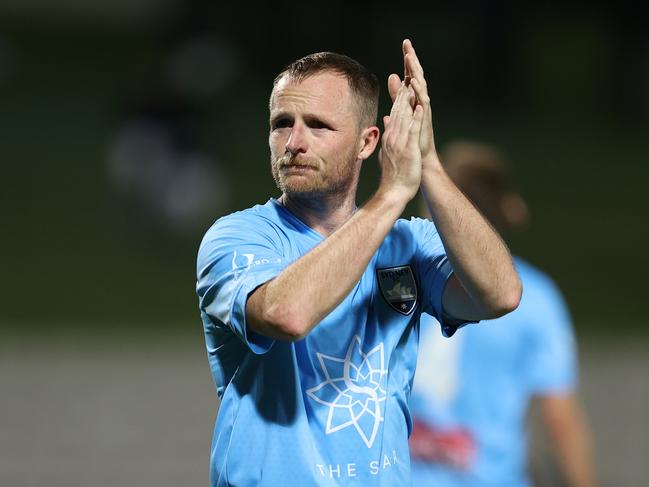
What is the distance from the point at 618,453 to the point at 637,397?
16.1 inches

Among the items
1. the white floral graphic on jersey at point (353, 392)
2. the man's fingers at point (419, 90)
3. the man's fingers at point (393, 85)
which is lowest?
the white floral graphic on jersey at point (353, 392)

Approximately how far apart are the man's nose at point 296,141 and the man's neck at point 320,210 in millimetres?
197

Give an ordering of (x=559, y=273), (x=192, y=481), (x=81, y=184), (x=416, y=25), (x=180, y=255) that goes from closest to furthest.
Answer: (x=192, y=481) < (x=559, y=273) < (x=180, y=255) < (x=81, y=184) < (x=416, y=25)

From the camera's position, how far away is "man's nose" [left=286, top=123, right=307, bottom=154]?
2896 mm

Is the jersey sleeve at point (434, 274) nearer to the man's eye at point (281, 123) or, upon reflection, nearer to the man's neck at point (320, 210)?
the man's neck at point (320, 210)

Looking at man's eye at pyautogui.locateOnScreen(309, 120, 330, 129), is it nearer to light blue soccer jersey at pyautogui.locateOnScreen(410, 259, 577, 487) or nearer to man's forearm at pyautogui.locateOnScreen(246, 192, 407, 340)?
man's forearm at pyautogui.locateOnScreen(246, 192, 407, 340)

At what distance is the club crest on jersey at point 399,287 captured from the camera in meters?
3.05

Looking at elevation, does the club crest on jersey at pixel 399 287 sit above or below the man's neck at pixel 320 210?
below

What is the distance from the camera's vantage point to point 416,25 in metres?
16.5

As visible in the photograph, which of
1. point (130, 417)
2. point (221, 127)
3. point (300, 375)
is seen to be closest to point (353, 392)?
point (300, 375)

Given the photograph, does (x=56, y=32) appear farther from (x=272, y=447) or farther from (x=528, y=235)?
(x=272, y=447)

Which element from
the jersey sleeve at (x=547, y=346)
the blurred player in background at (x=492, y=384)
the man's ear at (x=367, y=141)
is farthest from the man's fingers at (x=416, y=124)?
the jersey sleeve at (x=547, y=346)

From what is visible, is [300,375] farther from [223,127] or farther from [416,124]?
[223,127]

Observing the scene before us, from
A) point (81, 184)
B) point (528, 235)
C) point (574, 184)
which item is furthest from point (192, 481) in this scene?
point (574, 184)
